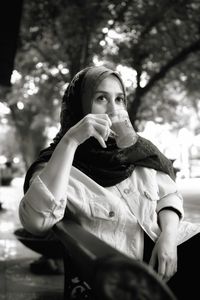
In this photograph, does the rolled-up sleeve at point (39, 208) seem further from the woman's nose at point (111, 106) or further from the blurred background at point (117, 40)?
the blurred background at point (117, 40)

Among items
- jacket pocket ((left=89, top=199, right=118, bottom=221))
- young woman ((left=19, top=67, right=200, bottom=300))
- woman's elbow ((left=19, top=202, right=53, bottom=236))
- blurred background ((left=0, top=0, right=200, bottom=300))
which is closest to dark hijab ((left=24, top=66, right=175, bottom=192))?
young woman ((left=19, top=67, right=200, bottom=300))

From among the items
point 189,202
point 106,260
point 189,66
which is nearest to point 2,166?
point 189,66

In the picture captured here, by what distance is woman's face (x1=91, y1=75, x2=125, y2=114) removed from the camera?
1.55 meters

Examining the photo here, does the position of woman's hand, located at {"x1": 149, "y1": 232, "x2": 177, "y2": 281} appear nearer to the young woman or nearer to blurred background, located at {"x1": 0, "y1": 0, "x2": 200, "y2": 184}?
the young woman

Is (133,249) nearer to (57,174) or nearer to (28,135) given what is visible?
(57,174)

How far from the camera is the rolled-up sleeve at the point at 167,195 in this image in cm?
155

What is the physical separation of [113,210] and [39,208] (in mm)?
273

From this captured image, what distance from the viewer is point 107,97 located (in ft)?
5.19

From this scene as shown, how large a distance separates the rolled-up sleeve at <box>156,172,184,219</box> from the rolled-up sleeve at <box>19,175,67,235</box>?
404 millimetres

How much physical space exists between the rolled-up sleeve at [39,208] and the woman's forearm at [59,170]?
19 mm

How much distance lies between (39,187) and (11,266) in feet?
10.9

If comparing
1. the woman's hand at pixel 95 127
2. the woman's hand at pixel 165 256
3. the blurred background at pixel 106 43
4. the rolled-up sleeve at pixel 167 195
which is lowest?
the woman's hand at pixel 165 256

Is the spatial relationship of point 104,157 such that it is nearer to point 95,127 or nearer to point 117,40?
point 95,127

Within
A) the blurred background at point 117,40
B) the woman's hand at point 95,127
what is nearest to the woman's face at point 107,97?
the woman's hand at point 95,127
